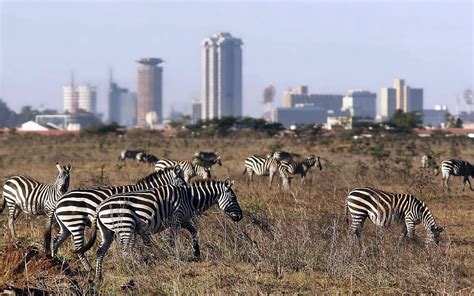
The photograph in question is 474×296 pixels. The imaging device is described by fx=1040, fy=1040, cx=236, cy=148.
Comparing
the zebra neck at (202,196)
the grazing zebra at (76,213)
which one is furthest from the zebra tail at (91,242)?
the zebra neck at (202,196)

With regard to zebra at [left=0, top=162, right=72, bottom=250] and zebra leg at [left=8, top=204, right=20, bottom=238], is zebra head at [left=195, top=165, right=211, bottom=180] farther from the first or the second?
zebra leg at [left=8, top=204, right=20, bottom=238]

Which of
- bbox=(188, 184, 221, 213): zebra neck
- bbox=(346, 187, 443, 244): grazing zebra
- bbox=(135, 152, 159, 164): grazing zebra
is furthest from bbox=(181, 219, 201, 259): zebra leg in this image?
bbox=(135, 152, 159, 164): grazing zebra

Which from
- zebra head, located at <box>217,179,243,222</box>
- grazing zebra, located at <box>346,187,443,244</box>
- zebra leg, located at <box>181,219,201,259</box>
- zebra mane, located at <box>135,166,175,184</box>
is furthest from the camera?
zebra mane, located at <box>135,166,175,184</box>

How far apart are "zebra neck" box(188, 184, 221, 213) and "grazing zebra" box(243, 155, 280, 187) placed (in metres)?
12.7

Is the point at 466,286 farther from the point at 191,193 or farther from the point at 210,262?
the point at 191,193

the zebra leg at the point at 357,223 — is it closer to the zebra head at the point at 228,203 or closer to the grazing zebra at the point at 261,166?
the zebra head at the point at 228,203

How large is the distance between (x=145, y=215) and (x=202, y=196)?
1932 millimetres

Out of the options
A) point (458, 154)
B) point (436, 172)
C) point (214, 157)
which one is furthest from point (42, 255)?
point (458, 154)

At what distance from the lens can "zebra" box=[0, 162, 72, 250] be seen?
1454 cm

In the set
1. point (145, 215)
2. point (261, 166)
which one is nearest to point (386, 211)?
point (145, 215)

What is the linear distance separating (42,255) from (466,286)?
14.3ft

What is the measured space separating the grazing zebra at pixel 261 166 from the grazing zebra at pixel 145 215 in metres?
13.5

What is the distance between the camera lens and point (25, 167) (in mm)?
32625

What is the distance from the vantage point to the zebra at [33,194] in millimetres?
14539
